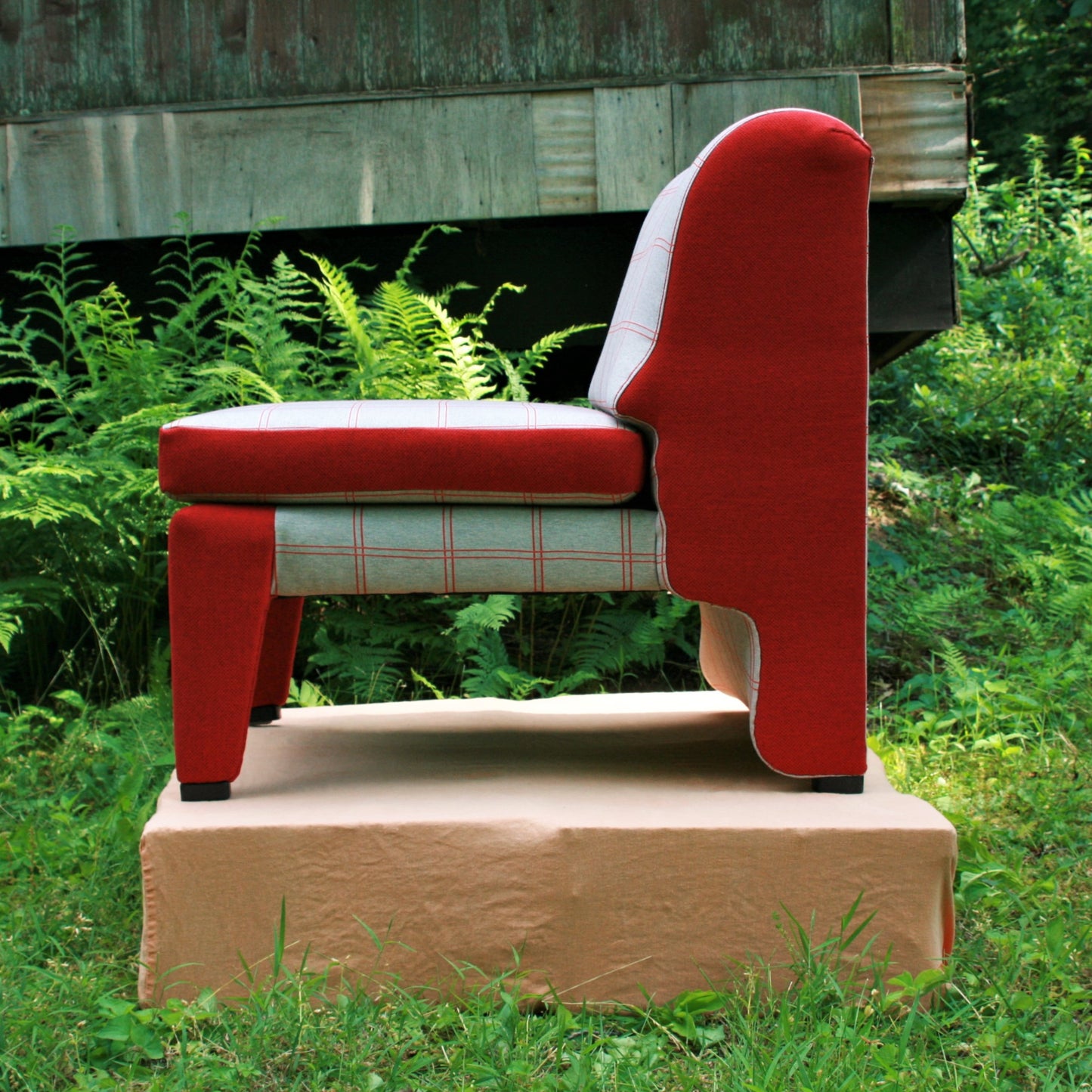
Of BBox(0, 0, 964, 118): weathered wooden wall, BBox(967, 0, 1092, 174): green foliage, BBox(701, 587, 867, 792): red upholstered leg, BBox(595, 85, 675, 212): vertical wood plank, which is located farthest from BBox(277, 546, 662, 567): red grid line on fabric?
BBox(967, 0, 1092, 174): green foliage

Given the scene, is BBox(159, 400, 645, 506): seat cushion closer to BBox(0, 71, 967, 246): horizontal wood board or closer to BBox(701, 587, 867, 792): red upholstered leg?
BBox(701, 587, 867, 792): red upholstered leg

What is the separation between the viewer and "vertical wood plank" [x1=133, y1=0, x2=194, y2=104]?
3574 millimetres

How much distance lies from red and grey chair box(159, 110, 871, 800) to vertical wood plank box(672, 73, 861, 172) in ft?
6.47

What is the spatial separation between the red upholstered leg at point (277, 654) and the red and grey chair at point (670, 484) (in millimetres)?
569

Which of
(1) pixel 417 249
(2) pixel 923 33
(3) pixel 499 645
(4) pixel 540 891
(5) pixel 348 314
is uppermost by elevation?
(2) pixel 923 33

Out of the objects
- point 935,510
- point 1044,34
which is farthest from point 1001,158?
point 935,510

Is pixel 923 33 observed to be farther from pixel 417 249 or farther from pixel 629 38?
pixel 417 249

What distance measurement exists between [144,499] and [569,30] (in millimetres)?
2033

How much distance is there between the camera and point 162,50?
Result: 3.59 meters

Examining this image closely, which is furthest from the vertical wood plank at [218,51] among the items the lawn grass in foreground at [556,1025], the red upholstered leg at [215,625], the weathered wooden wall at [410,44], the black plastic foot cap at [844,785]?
the black plastic foot cap at [844,785]

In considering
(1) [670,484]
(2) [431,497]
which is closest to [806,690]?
(1) [670,484]

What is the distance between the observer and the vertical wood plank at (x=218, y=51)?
3568mm

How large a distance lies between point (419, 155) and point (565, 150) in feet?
1.59

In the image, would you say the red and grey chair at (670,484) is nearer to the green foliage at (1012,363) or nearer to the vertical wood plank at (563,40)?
the vertical wood plank at (563,40)
